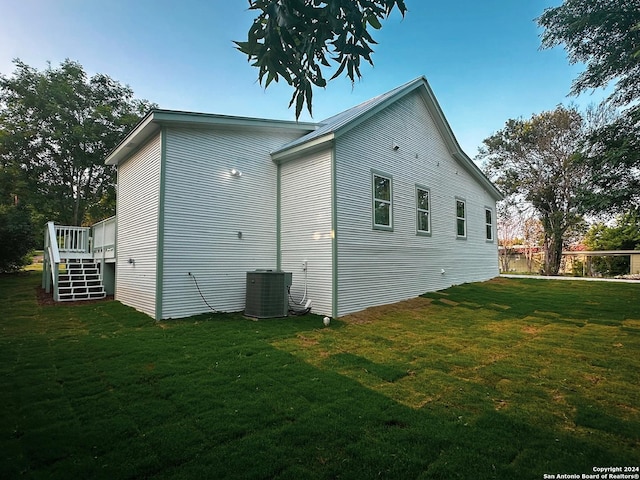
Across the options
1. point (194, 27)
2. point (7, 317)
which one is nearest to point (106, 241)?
point (7, 317)

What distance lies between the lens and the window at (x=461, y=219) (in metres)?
12.7

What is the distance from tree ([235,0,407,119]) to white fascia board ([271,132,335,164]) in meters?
5.11

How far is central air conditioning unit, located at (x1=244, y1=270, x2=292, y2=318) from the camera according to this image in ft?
25.1

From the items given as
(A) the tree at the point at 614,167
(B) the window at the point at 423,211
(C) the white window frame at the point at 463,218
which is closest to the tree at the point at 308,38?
(B) the window at the point at 423,211

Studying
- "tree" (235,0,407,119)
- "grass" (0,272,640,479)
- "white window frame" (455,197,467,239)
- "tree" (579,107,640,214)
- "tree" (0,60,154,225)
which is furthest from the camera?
"tree" (0,60,154,225)

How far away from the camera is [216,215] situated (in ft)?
26.9

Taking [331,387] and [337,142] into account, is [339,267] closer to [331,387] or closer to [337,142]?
[337,142]

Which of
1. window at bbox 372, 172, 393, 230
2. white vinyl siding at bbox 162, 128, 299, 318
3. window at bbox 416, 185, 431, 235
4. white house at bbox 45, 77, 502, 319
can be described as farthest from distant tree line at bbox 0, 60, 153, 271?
window at bbox 416, 185, 431, 235

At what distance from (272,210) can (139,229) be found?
3.46 metres

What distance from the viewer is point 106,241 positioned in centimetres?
1115

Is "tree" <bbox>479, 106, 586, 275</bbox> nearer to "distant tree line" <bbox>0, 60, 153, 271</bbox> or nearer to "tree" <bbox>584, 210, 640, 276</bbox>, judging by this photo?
"tree" <bbox>584, 210, 640, 276</bbox>

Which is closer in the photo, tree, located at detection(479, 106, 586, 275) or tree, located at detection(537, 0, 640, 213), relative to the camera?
tree, located at detection(537, 0, 640, 213)

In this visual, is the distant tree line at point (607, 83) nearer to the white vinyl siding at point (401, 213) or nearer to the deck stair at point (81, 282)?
the white vinyl siding at point (401, 213)

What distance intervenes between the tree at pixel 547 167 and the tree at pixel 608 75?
34.8ft
